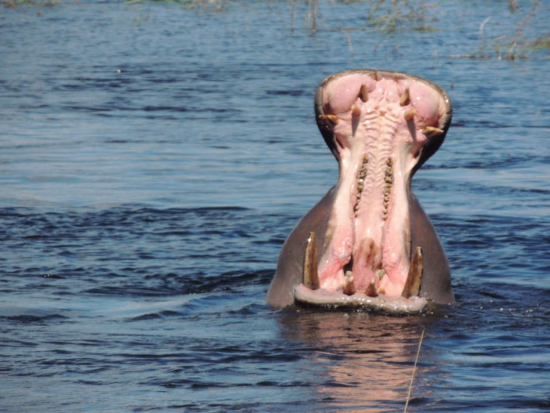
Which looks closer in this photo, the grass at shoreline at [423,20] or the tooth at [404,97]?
the tooth at [404,97]

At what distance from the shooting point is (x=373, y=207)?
4762 mm

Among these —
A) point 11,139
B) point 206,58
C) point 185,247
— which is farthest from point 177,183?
point 206,58

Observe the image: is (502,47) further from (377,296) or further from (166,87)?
(377,296)

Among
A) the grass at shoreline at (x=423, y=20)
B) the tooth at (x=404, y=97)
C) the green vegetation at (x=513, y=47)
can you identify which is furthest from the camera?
the grass at shoreline at (x=423, y=20)

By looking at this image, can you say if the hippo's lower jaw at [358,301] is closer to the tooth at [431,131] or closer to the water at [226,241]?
the water at [226,241]

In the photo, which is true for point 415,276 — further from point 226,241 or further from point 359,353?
point 226,241

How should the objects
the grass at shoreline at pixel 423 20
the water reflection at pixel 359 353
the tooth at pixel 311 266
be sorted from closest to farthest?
the water reflection at pixel 359 353
the tooth at pixel 311 266
the grass at shoreline at pixel 423 20

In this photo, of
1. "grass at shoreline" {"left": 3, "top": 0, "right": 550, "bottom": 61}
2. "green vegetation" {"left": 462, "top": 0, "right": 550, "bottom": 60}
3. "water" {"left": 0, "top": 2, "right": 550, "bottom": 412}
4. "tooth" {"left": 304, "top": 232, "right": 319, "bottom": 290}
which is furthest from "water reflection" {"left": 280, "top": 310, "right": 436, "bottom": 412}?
"green vegetation" {"left": 462, "top": 0, "right": 550, "bottom": 60}

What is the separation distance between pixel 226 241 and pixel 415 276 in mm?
2596

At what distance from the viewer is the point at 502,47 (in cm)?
1758

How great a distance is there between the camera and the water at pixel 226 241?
157 inches

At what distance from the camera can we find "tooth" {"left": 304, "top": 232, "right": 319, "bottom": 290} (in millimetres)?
4461

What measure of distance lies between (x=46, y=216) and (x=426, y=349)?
3.71 metres

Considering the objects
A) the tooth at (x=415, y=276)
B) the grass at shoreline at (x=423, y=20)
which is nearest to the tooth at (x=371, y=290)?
the tooth at (x=415, y=276)
